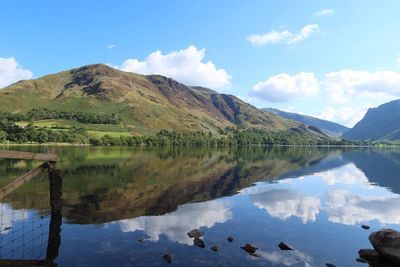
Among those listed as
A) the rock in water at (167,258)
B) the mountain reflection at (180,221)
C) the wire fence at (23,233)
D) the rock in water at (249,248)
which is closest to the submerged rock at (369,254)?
the rock in water at (249,248)

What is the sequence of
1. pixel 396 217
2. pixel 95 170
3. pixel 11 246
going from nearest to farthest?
1. pixel 11 246
2. pixel 396 217
3. pixel 95 170

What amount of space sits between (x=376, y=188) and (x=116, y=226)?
76948 millimetres

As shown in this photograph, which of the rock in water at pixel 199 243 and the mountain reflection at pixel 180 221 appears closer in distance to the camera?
the rock in water at pixel 199 243

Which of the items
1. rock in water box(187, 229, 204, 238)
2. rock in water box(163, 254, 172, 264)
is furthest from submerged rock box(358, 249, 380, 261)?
rock in water box(163, 254, 172, 264)

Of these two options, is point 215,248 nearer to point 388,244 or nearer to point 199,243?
point 199,243

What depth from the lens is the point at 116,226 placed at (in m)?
47.5

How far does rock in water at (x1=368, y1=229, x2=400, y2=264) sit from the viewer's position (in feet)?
115

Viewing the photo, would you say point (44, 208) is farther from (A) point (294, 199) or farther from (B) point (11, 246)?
(A) point (294, 199)

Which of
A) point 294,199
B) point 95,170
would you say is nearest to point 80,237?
point 294,199

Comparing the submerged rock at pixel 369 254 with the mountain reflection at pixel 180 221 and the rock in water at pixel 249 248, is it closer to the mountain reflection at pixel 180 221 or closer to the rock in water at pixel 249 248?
the rock in water at pixel 249 248

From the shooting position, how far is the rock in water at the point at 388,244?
34906 mm

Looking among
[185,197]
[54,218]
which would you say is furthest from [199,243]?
[185,197]

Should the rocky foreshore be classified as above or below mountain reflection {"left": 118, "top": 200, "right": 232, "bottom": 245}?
above

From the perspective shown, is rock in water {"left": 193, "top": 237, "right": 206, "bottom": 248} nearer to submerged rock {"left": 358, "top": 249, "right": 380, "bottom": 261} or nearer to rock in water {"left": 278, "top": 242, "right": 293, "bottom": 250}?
rock in water {"left": 278, "top": 242, "right": 293, "bottom": 250}
